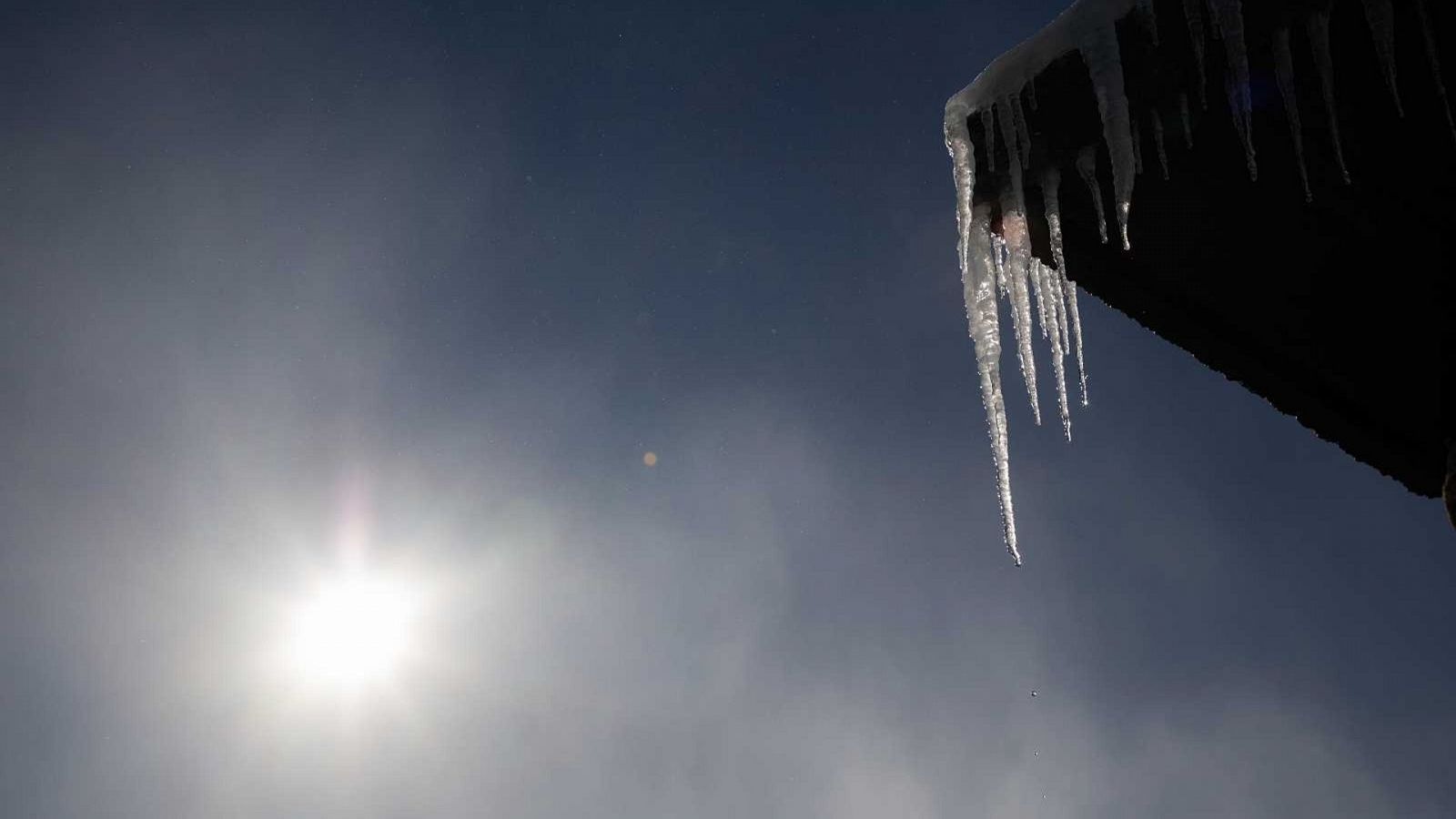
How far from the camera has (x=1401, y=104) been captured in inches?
62.0

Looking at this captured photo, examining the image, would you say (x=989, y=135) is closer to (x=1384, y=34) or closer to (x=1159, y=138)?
(x=1159, y=138)

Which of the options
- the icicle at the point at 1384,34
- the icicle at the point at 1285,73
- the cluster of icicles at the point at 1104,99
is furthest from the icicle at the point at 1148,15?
the icicle at the point at 1384,34

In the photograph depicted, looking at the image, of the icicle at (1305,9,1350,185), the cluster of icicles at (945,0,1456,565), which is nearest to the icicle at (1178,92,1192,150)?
the cluster of icicles at (945,0,1456,565)

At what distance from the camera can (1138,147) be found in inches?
71.5

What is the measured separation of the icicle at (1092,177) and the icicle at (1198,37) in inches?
9.6

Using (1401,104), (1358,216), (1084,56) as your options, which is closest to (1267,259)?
(1358,216)

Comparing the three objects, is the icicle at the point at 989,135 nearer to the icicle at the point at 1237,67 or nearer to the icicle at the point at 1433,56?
the icicle at the point at 1237,67

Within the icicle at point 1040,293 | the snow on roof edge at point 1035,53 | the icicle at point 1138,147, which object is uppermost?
the snow on roof edge at point 1035,53

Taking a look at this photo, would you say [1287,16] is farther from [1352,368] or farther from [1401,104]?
[1352,368]

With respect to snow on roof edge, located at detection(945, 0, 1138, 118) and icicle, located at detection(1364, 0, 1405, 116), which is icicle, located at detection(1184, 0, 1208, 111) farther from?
icicle, located at detection(1364, 0, 1405, 116)

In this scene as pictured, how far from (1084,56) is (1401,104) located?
0.62 metres

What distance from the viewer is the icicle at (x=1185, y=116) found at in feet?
5.71

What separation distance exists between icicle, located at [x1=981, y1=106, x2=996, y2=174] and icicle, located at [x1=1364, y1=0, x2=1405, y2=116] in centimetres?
71

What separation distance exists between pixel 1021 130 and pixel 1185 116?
349 millimetres
